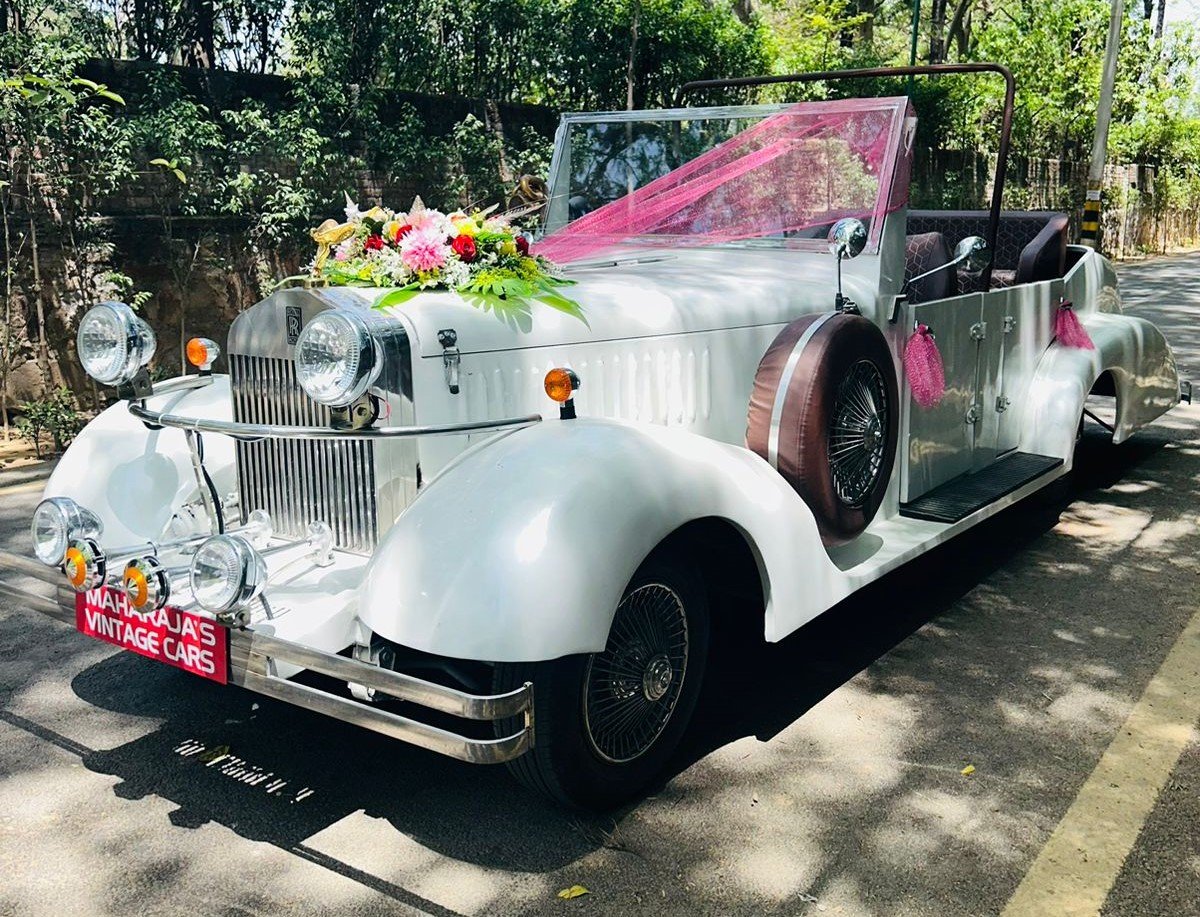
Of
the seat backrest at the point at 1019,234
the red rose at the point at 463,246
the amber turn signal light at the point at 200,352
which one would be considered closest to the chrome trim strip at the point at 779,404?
the red rose at the point at 463,246

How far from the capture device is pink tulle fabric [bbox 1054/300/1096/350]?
19.5 feet

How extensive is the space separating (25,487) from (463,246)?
4387 millimetres

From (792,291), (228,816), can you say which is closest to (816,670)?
(792,291)

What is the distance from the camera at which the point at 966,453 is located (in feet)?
17.1

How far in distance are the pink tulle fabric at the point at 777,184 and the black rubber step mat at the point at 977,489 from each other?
1115 mm

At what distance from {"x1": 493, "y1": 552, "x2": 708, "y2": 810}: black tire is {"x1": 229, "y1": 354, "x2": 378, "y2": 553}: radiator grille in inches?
31.1

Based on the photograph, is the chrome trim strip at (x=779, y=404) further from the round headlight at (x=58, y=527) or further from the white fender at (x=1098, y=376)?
the white fender at (x=1098, y=376)

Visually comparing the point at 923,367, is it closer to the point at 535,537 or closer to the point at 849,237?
the point at 849,237

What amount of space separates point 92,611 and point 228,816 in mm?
665

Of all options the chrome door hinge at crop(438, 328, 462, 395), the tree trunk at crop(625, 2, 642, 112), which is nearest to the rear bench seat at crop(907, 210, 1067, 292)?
the chrome door hinge at crop(438, 328, 462, 395)

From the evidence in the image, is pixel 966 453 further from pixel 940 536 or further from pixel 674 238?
pixel 674 238

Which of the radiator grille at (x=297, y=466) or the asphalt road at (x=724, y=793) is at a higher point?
the radiator grille at (x=297, y=466)

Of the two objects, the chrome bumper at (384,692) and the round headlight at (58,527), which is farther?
the round headlight at (58,527)

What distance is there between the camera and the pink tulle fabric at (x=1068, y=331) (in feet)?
19.5
